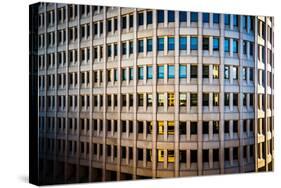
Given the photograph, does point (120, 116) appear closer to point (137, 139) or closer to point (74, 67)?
point (137, 139)

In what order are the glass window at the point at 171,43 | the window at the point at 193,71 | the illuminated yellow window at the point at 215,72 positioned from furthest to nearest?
the illuminated yellow window at the point at 215,72 → the window at the point at 193,71 → the glass window at the point at 171,43

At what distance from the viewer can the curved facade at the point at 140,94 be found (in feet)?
70.9

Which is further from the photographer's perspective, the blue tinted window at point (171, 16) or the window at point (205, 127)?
the window at point (205, 127)

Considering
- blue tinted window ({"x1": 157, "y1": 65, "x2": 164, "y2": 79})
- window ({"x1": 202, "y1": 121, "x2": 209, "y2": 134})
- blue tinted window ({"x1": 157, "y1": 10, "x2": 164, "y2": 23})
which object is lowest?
window ({"x1": 202, "y1": 121, "x2": 209, "y2": 134})

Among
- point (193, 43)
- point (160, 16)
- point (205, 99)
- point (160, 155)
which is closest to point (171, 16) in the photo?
point (160, 16)

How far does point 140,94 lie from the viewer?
76.4 feet

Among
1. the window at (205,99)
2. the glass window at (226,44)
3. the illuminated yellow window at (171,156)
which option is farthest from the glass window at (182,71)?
the illuminated yellow window at (171,156)

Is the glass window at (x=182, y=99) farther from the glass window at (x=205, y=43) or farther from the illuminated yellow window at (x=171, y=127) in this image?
the glass window at (x=205, y=43)

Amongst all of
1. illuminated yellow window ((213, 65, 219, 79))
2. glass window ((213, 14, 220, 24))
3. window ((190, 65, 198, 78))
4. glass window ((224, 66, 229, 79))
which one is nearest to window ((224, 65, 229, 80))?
glass window ((224, 66, 229, 79))

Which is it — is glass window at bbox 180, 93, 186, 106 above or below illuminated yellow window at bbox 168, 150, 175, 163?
above

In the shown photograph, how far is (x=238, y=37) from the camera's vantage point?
83.5ft

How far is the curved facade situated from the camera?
21623 millimetres

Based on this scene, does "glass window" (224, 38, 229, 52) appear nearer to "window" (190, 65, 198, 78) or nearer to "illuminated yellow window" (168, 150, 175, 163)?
"window" (190, 65, 198, 78)

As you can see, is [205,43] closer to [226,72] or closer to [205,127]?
[226,72]
